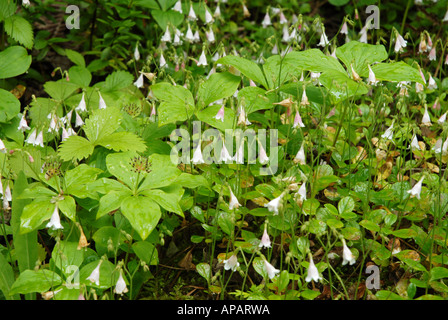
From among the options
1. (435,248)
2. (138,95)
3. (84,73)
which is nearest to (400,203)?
(435,248)

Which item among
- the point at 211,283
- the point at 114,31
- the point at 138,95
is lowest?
the point at 211,283

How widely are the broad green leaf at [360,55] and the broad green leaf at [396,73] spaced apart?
0.05m

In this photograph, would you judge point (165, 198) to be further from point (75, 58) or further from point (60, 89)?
point (75, 58)

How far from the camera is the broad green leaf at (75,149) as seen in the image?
7.29ft

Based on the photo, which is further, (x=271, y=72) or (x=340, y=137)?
(x=340, y=137)

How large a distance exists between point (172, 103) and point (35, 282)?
1123 millimetres

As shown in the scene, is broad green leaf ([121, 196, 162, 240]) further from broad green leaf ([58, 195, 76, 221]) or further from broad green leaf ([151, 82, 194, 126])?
broad green leaf ([151, 82, 194, 126])

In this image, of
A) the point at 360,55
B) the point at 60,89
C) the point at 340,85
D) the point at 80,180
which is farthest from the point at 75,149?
the point at 360,55

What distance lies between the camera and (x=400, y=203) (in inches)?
96.8

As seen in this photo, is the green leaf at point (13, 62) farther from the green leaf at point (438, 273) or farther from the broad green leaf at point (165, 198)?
the green leaf at point (438, 273)

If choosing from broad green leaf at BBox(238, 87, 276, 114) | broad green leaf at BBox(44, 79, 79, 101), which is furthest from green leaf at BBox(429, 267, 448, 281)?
broad green leaf at BBox(44, 79, 79, 101)

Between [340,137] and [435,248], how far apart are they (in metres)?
0.93
